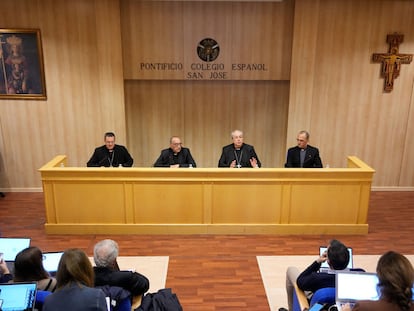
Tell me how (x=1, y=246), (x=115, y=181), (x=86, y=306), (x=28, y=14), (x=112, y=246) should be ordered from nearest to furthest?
(x=86, y=306) < (x=112, y=246) < (x=1, y=246) < (x=115, y=181) < (x=28, y=14)

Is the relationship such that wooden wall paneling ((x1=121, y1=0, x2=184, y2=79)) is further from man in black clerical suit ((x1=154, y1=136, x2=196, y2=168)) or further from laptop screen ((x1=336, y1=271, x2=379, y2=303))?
laptop screen ((x1=336, y1=271, x2=379, y2=303))

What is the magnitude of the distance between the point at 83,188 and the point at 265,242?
2.77 metres

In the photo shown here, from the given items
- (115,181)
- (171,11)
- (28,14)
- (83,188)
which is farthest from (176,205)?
(28,14)

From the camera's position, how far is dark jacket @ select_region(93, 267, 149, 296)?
3225mm

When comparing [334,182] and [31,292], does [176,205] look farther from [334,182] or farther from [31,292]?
[31,292]

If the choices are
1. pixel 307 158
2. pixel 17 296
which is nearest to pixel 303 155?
pixel 307 158

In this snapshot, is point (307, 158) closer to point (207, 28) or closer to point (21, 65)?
point (207, 28)

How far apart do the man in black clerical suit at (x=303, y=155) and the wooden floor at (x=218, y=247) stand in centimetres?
124

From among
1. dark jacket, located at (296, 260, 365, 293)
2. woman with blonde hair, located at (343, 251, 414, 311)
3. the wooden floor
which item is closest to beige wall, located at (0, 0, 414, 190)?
the wooden floor

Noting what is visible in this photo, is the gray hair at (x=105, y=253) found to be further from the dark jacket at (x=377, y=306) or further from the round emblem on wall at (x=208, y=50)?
the round emblem on wall at (x=208, y=50)

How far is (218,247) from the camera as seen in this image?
5641 mm

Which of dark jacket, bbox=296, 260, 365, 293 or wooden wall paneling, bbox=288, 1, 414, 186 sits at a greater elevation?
wooden wall paneling, bbox=288, 1, 414, 186

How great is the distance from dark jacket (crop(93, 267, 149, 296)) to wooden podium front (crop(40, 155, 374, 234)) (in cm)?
250

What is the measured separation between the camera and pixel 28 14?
714 centimetres
